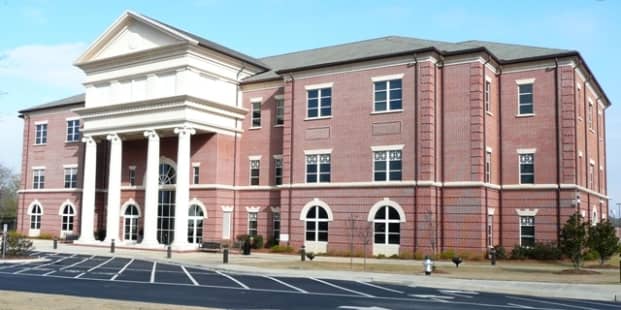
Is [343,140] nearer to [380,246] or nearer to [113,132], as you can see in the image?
[380,246]

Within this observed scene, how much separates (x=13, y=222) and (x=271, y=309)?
2644 inches

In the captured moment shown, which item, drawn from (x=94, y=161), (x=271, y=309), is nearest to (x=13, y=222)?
(x=94, y=161)

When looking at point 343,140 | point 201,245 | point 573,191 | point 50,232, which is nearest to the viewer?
point 573,191

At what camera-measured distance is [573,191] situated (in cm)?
3619

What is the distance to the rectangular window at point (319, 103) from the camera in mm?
40938

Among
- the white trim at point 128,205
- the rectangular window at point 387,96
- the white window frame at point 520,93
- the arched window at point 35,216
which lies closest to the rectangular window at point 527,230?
the white window frame at point 520,93

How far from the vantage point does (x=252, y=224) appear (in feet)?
148

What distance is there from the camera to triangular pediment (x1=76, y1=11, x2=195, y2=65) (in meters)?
44.1

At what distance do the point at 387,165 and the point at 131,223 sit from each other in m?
21.2

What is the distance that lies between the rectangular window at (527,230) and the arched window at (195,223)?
67.9 ft

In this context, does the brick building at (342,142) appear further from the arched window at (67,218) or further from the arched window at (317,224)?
the arched window at (67,218)

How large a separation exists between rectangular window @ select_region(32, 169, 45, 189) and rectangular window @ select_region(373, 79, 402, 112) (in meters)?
33.2

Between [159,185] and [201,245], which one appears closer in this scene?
[201,245]

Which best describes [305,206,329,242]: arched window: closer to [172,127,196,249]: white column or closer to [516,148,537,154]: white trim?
[172,127,196,249]: white column
